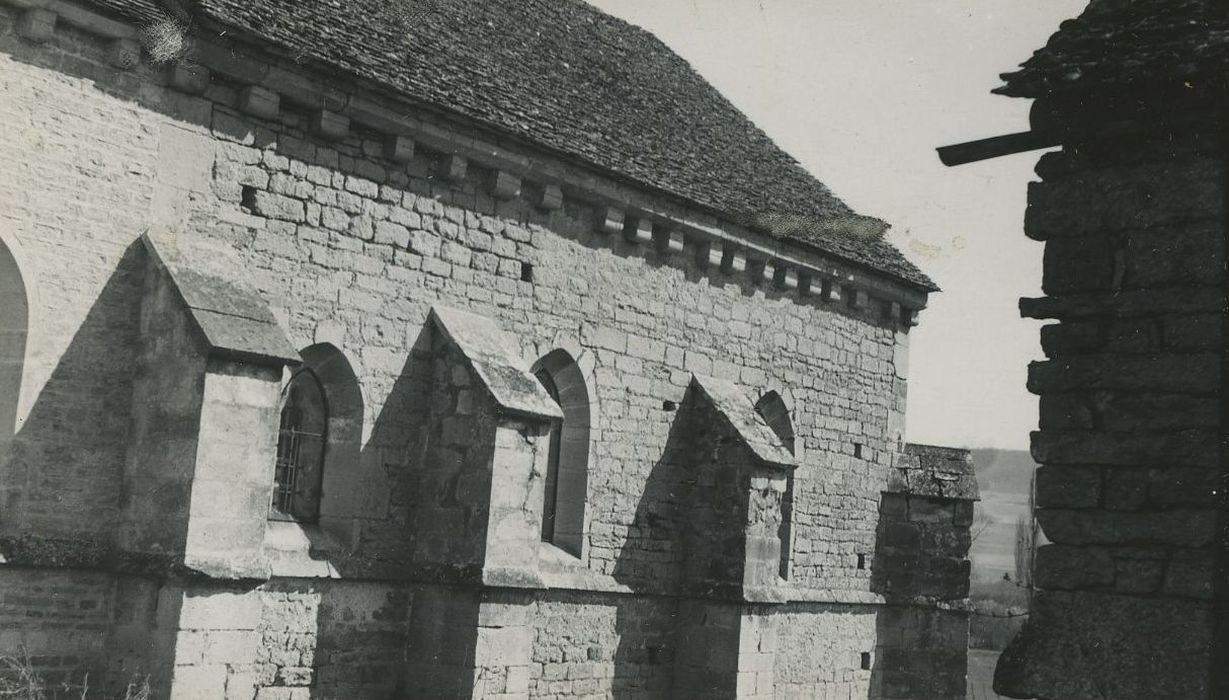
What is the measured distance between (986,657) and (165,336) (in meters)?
27.7

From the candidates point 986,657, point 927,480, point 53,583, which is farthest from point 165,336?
point 986,657

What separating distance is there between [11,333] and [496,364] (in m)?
4.73

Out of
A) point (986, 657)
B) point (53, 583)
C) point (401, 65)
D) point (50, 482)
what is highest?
point (401, 65)

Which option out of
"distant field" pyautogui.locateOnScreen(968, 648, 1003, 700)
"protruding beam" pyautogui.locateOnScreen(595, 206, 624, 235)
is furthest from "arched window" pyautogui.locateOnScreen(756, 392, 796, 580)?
"protruding beam" pyautogui.locateOnScreen(595, 206, 624, 235)

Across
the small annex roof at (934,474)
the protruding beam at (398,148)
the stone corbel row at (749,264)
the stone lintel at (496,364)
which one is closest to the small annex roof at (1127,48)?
the stone lintel at (496,364)

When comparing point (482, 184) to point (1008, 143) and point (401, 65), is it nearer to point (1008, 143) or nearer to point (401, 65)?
point (401, 65)

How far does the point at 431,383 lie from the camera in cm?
1384

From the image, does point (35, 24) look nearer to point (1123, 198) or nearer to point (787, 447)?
point (1123, 198)

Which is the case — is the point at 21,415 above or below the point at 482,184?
below

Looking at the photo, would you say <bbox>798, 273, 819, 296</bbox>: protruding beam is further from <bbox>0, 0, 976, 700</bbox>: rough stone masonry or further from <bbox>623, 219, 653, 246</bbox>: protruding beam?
<bbox>623, 219, 653, 246</bbox>: protruding beam

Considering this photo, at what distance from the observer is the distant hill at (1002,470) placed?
12012 cm

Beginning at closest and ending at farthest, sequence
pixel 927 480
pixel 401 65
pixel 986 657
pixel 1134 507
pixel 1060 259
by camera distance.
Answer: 1. pixel 1134 507
2. pixel 1060 259
3. pixel 401 65
4. pixel 927 480
5. pixel 986 657

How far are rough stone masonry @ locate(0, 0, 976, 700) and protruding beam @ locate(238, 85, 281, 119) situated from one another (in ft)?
0.12

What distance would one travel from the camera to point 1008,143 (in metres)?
8.80
